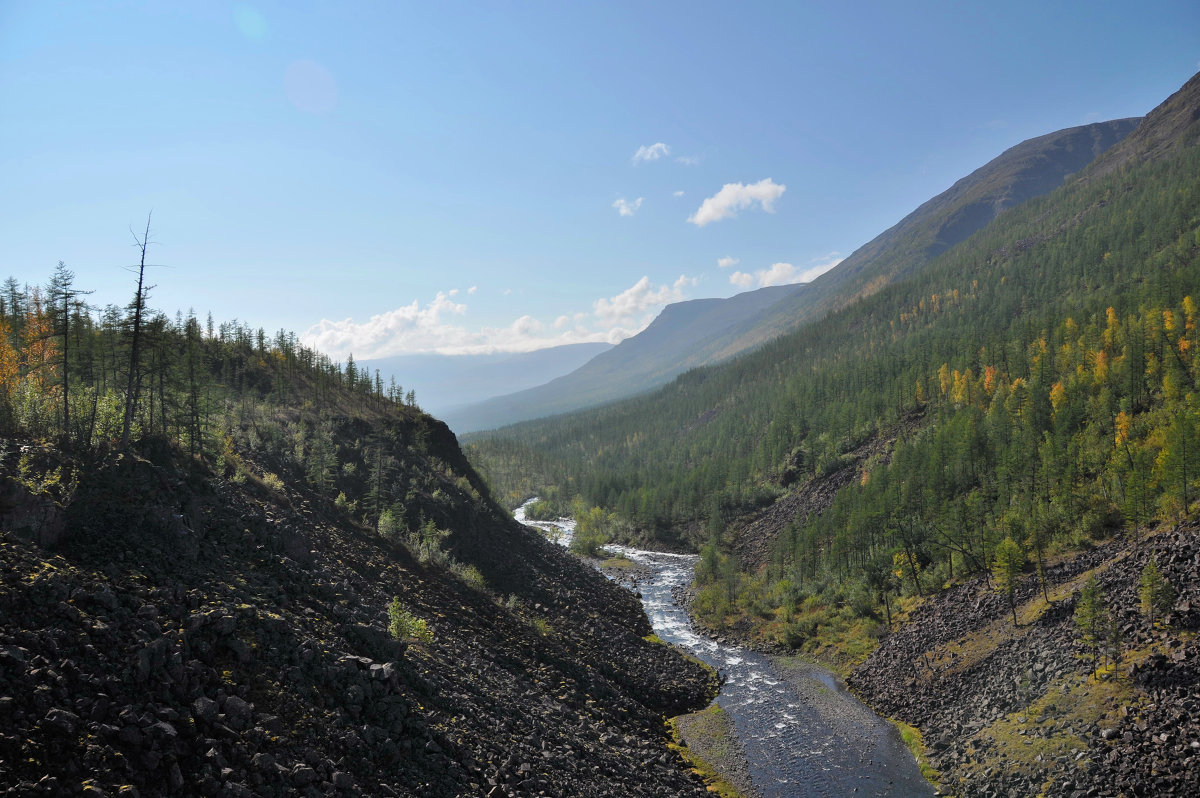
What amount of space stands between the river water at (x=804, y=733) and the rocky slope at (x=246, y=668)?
880cm

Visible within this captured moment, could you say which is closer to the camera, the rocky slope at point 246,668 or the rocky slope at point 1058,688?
the rocky slope at point 246,668

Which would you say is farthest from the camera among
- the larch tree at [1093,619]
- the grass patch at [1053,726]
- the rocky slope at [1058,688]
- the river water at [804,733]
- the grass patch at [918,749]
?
the larch tree at [1093,619]

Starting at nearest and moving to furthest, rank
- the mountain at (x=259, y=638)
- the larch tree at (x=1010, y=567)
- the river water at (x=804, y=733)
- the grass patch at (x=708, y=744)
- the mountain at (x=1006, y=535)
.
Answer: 1. the mountain at (x=259, y=638)
2. the mountain at (x=1006, y=535)
3. the grass patch at (x=708, y=744)
4. the river water at (x=804, y=733)
5. the larch tree at (x=1010, y=567)

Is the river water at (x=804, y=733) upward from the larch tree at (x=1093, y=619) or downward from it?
downward

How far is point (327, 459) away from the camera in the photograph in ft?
178

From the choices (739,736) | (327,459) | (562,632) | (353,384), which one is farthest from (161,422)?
(353,384)

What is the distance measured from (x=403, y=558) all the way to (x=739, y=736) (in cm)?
3164

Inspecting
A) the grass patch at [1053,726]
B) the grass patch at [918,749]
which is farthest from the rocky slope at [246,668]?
the grass patch at [1053,726]

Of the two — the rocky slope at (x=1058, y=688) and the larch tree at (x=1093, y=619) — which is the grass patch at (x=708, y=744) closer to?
the rocky slope at (x=1058, y=688)

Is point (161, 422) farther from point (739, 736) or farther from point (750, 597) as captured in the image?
point (750, 597)

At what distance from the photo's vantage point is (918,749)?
143ft

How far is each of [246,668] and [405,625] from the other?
13333mm

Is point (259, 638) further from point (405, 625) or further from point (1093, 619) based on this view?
point (1093, 619)

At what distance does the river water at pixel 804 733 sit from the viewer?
39.3 metres
